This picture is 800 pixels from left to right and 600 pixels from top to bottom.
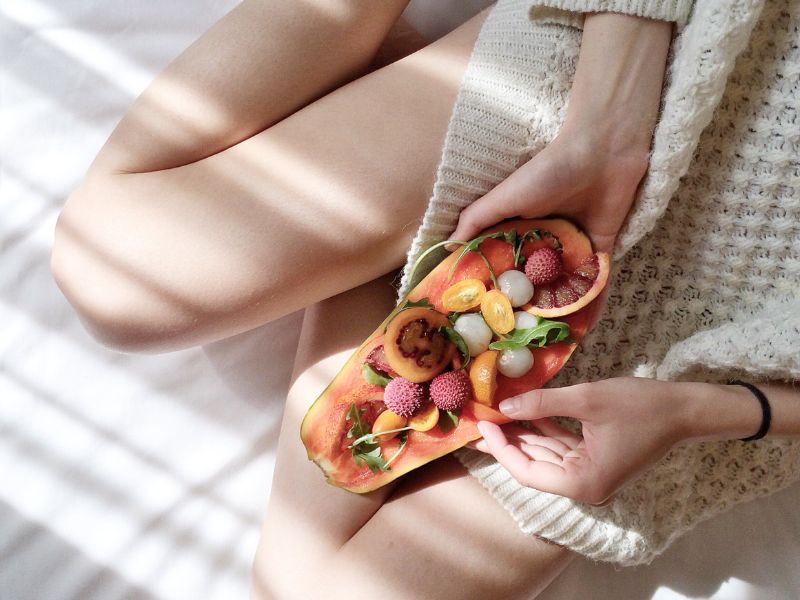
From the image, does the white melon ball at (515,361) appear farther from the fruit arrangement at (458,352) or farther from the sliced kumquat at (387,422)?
the sliced kumquat at (387,422)

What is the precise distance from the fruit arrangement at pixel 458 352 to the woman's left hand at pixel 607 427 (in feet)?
0.17

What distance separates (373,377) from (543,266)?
0.21 metres

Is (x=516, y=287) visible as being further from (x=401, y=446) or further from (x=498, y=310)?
(x=401, y=446)

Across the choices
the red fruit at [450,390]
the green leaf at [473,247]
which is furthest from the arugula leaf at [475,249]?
the red fruit at [450,390]

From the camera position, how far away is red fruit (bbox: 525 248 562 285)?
77 centimetres

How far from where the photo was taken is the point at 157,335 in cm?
81

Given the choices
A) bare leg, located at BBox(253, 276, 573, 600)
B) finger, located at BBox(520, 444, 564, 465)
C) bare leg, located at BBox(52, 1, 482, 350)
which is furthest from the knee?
finger, located at BBox(520, 444, 564, 465)

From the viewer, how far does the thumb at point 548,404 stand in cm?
73

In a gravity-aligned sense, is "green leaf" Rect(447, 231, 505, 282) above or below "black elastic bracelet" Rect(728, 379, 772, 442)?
above

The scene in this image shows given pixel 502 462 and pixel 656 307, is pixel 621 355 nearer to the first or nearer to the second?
pixel 656 307

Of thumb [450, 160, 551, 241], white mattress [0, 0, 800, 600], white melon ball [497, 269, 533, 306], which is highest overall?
thumb [450, 160, 551, 241]

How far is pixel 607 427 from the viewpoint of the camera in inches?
28.7

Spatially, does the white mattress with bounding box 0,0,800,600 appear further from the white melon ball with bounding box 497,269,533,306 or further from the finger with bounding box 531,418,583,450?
the white melon ball with bounding box 497,269,533,306

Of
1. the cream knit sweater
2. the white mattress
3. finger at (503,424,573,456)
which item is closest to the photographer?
the cream knit sweater
